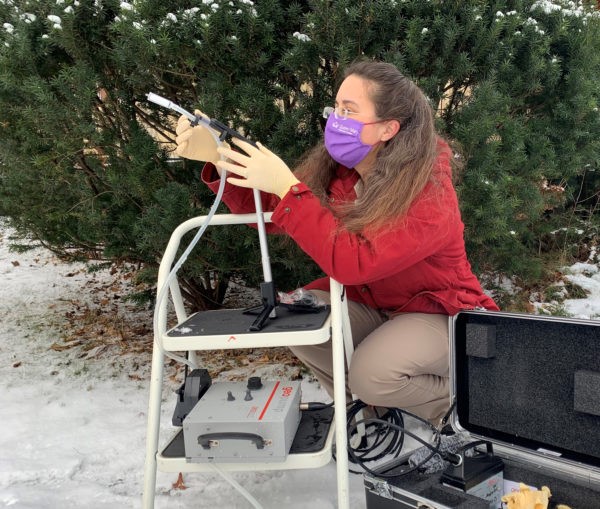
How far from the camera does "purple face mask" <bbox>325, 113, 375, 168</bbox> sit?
2.00 meters

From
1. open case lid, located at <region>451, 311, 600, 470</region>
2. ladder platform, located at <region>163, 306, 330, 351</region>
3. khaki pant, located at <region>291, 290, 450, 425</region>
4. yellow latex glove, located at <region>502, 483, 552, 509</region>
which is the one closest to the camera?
yellow latex glove, located at <region>502, 483, 552, 509</region>

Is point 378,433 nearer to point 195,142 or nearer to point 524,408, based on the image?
point 524,408

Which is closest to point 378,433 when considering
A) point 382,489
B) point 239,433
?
point 382,489

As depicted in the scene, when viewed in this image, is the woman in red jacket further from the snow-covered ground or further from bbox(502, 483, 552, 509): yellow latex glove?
bbox(502, 483, 552, 509): yellow latex glove

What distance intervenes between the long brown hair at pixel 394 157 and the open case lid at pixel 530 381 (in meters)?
0.45

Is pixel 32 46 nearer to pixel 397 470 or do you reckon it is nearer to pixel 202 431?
pixel 202 431

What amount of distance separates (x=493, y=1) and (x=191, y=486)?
2.41 meters

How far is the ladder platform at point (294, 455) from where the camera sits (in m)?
1.67

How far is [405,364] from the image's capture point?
2.06 metres

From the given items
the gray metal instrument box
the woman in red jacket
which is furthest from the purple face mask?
the gray metal instrument box

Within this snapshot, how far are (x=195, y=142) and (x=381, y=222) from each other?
0.69 meters

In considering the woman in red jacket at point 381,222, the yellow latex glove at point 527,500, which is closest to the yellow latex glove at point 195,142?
the woman in red jacket at point 381,222

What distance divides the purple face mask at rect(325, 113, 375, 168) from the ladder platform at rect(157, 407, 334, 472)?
916 mm

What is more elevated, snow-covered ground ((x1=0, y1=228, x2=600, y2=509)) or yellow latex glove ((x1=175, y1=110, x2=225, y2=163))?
yellow latex glove ((x1=175, y1=110, x2=225, y2=163))
